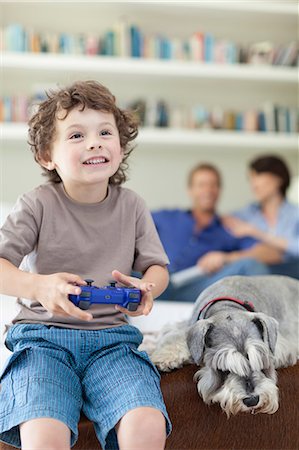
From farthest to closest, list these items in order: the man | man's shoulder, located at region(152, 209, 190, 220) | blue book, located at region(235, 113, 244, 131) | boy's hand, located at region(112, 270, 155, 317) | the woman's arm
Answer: blue book, located at region(235, 113, 244, 131)
the woman's arm
man's shoulder, located at region(152, 209, 190, 220)
the man
boy's hand, located at region(112, 270, 155, 317)

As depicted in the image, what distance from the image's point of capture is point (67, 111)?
146cm

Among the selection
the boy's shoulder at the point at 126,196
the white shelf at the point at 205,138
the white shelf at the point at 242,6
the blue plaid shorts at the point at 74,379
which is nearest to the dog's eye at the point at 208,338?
the blue plaid shorts at the point at 74,379

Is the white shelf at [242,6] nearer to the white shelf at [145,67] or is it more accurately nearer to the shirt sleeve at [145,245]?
the white shelf at [145,67]

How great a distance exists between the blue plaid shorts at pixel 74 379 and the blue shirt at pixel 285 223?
2876mm

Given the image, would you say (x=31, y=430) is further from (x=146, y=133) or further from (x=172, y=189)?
(x=172, y=189)

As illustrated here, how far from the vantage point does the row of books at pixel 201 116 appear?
14.4 ft

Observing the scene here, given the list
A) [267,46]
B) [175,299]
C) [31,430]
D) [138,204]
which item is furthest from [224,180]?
[31,430]

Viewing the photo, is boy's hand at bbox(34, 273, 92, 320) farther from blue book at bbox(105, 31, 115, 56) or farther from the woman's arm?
blue book at bbox(105, 31, 115, 56)

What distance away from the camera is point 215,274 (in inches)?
141

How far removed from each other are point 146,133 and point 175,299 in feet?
4.98

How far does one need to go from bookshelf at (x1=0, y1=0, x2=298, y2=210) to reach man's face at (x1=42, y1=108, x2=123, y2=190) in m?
2.88

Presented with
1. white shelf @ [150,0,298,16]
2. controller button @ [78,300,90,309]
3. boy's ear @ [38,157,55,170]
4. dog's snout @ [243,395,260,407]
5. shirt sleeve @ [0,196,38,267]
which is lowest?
dog's snout @ [243,395,260,407]

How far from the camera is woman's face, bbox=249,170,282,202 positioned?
4.30 metres

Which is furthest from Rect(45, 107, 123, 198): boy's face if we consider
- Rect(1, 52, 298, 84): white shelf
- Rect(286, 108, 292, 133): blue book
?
Rect(286, 108, 292, 133): blue book
